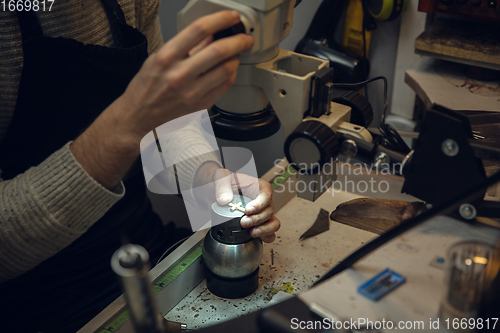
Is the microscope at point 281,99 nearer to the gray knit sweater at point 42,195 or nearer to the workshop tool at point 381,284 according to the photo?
the workshop tool at point 381,284

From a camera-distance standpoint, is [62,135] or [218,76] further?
[62,135]

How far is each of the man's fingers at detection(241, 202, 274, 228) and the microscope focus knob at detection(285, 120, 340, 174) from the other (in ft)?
0.76

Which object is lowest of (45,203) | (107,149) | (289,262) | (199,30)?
(289,262)

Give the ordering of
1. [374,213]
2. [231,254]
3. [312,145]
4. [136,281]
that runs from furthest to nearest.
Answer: [374,213] < [231,254] < [312,145] < [136,281]

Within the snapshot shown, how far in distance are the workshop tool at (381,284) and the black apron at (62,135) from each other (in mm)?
699

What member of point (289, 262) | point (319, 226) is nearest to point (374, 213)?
point (319, 226)

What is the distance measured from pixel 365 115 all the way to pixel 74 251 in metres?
0.76

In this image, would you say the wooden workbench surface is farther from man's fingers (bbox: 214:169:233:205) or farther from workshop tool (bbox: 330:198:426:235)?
man's fingers (bbox: 214:169:233:205)

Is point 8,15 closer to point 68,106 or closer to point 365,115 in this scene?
point 68,106

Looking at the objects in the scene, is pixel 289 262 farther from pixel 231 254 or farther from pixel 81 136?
pixel 81 136

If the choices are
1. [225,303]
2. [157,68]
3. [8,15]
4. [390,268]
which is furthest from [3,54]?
[390,268]

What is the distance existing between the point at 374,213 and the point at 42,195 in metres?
0.79

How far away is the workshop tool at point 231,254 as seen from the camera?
856mm

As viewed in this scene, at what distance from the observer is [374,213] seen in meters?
1.12
